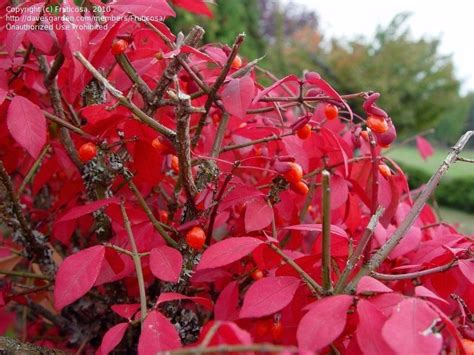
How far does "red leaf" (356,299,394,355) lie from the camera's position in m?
0.53

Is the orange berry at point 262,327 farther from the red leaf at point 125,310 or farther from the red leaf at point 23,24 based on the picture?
the red leaf at point 23,24


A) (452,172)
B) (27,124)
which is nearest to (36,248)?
(27,124)

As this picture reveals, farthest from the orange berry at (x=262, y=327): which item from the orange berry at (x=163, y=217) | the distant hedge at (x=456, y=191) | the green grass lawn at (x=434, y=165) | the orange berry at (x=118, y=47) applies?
the distant hedge at (x=456, y=191)

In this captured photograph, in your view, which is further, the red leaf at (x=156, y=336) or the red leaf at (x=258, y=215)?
the red leaf at (x=258, y=215)

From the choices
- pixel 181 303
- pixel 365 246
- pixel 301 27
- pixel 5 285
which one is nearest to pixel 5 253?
pixel 5 285

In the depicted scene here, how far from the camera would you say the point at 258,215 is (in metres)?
0.73

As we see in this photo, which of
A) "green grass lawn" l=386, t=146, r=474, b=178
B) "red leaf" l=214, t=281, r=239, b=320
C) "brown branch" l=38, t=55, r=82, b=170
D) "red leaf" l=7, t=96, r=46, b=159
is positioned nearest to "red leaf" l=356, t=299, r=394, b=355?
"red leaf" l=214, t=281, r=239, b=320

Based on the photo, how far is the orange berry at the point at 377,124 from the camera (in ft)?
2.47

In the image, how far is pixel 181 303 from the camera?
896mm

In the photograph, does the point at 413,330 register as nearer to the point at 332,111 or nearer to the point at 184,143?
the point at 184,143

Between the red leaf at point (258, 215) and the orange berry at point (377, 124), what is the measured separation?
19cm

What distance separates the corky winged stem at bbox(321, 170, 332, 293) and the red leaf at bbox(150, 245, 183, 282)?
7.6 inches

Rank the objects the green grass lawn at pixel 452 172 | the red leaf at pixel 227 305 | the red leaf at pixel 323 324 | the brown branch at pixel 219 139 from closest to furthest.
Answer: the red leaf at pixel 323 324
the red leaf at pixel 227 305
the brown branch at pixel 219 139
the green grass lawn at pixel 452 172

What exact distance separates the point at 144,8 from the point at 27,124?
0.24 meters
